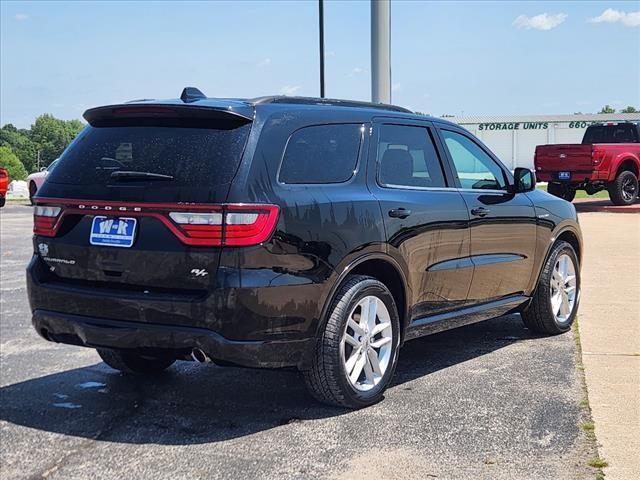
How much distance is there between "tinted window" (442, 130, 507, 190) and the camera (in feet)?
19.5

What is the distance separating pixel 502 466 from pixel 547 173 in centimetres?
1535

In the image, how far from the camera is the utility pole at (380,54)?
17.6 meters

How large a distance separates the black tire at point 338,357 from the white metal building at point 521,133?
47159 millimetres

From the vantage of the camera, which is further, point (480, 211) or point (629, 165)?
point (629, 165)

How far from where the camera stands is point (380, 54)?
17.8m

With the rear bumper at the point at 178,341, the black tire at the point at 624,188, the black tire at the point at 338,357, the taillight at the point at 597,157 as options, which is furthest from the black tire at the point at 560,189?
the rear bumper at the point at 178,341

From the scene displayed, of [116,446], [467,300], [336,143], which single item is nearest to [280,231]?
[336,143]

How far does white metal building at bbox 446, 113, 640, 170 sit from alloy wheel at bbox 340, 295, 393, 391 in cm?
4694

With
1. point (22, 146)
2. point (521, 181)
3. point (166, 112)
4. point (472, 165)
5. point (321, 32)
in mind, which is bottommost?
point (521, 181)

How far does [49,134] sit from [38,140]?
287 centimetres

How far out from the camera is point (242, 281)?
414cm

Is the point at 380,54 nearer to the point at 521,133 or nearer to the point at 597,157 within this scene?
the point at 597,157

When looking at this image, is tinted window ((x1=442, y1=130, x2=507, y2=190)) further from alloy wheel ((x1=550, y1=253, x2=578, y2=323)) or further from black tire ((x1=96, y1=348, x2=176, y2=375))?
black tire ((x1=96, y1=348, x2=176, y2=375))

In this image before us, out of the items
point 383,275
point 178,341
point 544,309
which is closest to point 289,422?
point 178,341
